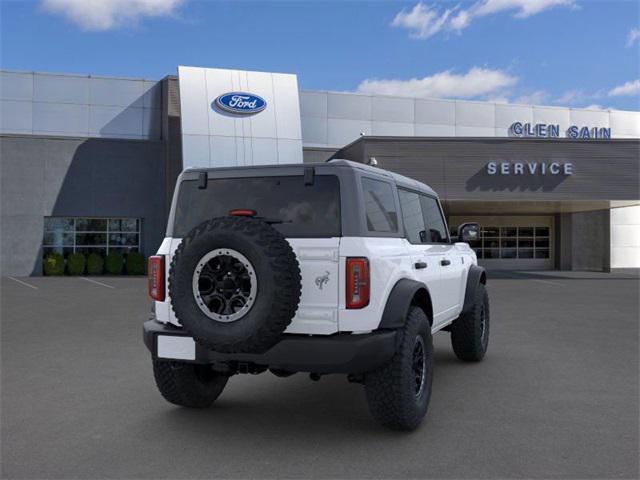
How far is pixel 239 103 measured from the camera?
84.1 feet

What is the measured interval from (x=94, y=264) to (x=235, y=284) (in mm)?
23764

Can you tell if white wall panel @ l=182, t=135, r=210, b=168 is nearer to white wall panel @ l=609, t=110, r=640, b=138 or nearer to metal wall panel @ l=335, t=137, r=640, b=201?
metal wall panel @ l=335, t=137, r=640, b=201

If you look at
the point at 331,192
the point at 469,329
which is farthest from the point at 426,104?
the point at 331,192

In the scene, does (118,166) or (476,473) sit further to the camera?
(118,166)

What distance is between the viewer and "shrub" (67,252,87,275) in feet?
84.0

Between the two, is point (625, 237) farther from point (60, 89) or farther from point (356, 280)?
point (356, 280)

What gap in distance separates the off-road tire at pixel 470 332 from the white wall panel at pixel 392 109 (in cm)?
2442

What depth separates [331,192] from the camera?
441 centimetres

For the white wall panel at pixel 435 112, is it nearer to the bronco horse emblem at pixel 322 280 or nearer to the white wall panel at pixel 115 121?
the white wall panel at pixel 115 121

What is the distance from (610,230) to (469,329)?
27.0m

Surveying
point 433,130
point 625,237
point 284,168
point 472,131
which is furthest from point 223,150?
point 625,237

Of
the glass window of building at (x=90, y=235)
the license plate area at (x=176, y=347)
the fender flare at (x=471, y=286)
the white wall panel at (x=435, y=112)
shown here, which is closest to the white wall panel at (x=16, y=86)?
the glass window of building at (x=90, y=235)

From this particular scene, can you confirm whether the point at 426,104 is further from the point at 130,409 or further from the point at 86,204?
the point at 130,409

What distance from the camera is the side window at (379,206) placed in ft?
14.8
